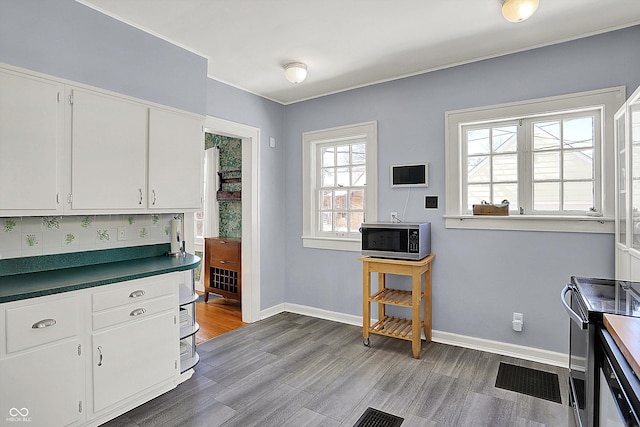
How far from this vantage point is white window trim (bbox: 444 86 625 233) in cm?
262

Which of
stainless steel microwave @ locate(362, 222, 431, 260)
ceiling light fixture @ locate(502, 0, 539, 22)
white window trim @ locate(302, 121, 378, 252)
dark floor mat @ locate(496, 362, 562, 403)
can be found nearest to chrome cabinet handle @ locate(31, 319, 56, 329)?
Answer: stainless steel microwave @ locate(362, 222, 431, 260)

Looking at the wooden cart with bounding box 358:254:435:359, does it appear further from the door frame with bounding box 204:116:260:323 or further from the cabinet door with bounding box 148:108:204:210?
the cabinet door with bounding box 148:108:204:210

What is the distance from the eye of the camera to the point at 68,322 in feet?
6.22

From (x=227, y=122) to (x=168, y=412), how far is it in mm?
2633

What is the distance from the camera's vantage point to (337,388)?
2.54m

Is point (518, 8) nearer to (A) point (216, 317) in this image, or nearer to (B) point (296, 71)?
(B) point (296, 71)

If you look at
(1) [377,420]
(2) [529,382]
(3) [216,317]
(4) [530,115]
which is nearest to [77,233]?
(3) [216,317]

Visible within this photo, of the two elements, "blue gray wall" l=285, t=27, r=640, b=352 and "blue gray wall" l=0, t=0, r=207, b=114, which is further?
"blue gray wall" l=285, t=27, r=640, b=352

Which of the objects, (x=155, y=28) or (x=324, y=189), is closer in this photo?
(x=155, y=28)

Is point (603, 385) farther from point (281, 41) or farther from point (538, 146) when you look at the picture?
point (281, 41)

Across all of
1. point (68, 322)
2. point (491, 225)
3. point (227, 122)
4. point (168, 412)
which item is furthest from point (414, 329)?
point (227, 122)

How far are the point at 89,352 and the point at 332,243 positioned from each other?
101 inches

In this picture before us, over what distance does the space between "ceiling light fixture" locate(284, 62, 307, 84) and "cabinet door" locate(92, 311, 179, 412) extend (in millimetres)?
2282

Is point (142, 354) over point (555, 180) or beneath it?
beneath
